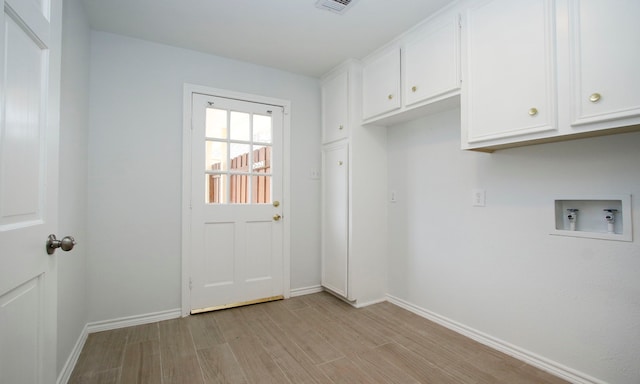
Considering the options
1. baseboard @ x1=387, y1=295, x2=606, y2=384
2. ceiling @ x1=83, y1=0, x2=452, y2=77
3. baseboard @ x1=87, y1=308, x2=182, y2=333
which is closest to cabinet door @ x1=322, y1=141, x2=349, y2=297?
baseboard @ x1=387, y1=295, x2=606, y2=384

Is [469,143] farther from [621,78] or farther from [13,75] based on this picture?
[13,75]

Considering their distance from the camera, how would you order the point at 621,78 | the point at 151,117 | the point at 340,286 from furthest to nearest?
the point at 340,286 < the point at 151,117 < the point at 621,78

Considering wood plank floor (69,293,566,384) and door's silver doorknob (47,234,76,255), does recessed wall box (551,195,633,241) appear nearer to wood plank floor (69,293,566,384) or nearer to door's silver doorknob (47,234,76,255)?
wood plank floor (69,293,566,384)

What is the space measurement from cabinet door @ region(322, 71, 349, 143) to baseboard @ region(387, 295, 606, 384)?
1851mm

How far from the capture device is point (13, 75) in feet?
2.71

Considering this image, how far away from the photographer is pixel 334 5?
2.12m

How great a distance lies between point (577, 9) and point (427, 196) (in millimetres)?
1554

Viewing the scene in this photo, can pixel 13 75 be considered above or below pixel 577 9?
below

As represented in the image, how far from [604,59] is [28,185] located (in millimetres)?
2366

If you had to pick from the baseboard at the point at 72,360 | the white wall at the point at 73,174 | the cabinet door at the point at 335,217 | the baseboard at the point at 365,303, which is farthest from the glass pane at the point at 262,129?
the baseboard at the point at 72,360

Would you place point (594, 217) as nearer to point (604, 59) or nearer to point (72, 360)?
point (604, 59)

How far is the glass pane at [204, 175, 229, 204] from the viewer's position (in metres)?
2.81

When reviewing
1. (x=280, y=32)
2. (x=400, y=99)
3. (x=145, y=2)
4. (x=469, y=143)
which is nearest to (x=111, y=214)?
(x=145, y=2)

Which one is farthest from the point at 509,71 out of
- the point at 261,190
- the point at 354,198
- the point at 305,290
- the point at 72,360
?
the point at 72,360
